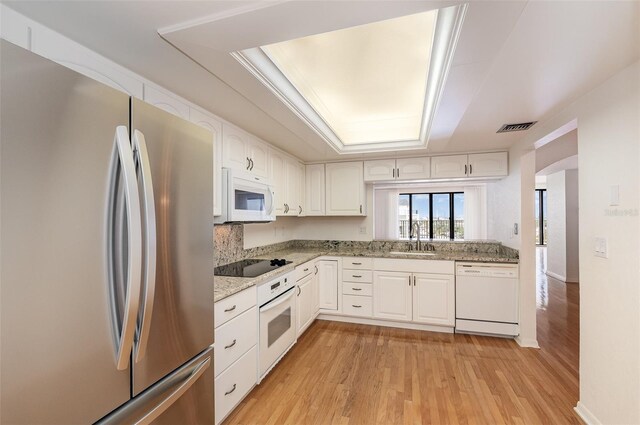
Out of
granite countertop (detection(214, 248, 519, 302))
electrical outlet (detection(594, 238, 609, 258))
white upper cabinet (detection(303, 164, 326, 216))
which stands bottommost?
granite countertop (detection(214, 248, 519, 302))

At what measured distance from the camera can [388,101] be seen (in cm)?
271

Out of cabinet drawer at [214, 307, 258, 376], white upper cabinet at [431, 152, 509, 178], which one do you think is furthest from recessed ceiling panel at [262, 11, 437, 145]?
cabinet drawer at [214, 307, 258, 376]

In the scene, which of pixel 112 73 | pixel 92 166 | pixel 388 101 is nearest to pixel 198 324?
pixel 92 166

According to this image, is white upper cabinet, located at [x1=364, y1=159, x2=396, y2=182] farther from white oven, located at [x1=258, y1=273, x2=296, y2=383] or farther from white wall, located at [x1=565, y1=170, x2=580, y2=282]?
white wall, located at [x1=565, y1=170, x2=580, y2=282]

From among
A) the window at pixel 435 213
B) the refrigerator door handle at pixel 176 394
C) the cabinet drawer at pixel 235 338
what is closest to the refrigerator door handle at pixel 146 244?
the refrigerator door handle at pixel 176 394

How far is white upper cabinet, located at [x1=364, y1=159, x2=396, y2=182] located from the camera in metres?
3.79

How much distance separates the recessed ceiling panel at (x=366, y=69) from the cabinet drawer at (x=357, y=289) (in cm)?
189

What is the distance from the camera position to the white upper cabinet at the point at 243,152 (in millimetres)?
2382

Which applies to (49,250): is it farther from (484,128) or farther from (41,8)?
(484,128)

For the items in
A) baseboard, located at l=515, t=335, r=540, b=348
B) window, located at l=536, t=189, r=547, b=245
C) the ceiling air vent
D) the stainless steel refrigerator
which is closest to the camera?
the stainless steel refrigerator

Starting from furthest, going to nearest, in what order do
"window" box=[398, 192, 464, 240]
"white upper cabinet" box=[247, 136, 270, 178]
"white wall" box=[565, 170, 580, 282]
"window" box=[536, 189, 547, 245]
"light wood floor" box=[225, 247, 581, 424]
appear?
"window" box=[536, 189, 547, 245] → "window" box=[398, 192, 464, 240] → "white wall" box=[565, 170, 580, 282] → "white upper cabinet" box=[247, 136, 270, 178] → "light wood floor" box=[225, 247, 581, 424]

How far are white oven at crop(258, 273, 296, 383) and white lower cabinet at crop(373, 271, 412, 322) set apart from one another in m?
1.16

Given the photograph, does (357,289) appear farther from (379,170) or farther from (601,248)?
(601,248)

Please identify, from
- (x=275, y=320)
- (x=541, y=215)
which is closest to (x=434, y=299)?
(x=275, y=320)
